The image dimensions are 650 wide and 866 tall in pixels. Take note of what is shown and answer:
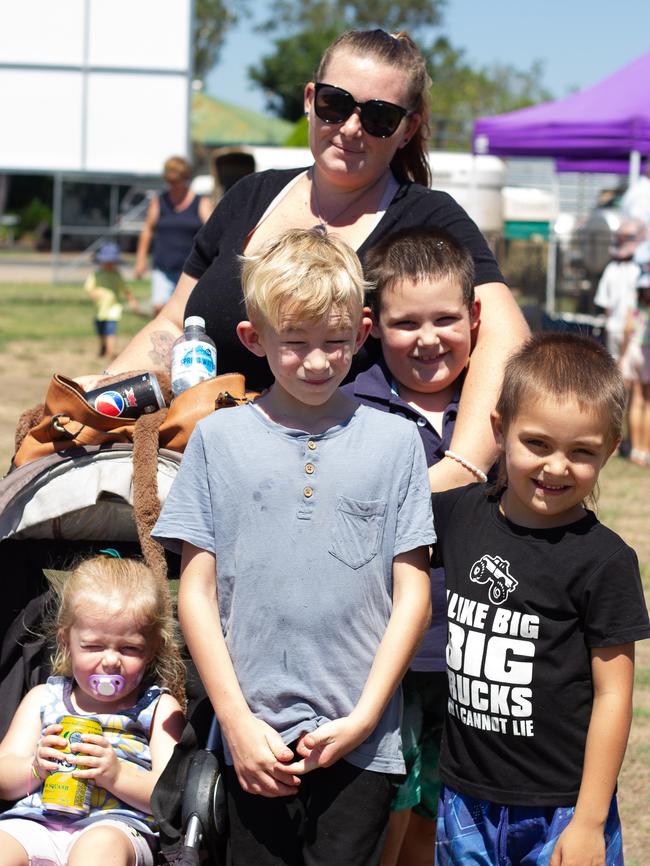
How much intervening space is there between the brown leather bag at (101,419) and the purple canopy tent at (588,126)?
32.7 ft

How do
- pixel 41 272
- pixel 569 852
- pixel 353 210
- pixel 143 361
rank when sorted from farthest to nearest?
pixel 41 272 < pixel 143 361 < pixel 353 210 < pixel 569 852

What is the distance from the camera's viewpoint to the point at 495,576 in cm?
235

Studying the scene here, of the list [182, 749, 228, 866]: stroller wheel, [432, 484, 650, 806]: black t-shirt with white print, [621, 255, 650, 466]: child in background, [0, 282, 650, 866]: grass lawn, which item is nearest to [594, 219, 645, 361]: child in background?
[621, 255, 650, 466]: child in background

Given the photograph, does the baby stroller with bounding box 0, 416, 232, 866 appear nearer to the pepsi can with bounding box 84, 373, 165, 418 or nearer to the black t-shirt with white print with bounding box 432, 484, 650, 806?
the pepsi can with bounding box 84, 373, 165, 418

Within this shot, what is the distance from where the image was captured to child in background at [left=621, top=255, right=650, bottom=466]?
8758 mm

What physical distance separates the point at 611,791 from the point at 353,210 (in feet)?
4.89

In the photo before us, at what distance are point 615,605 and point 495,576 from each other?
24cm

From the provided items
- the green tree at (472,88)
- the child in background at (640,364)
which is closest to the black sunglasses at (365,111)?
the child in background at (640,364)

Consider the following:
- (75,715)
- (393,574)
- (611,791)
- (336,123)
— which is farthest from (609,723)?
(336,123)

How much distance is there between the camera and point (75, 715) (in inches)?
110

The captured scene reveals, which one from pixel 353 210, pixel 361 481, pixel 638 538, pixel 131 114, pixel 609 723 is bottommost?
pixel 638 538

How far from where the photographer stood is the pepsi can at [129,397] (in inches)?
112

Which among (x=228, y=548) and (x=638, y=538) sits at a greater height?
(x=228, y=548)

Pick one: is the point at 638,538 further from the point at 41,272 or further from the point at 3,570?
the point at 41,272
